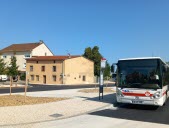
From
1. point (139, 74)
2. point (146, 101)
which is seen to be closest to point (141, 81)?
point (139, 74)

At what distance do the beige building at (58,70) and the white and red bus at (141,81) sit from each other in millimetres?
52717

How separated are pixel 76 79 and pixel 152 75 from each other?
58.2 m

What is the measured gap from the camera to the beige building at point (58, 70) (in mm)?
68312

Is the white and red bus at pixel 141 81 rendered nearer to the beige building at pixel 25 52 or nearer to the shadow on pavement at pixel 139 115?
the shadow on pavement at pixel 139 115

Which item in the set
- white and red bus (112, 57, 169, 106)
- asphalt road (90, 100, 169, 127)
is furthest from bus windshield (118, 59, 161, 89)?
asphalt road (90, 100, 169, 127)

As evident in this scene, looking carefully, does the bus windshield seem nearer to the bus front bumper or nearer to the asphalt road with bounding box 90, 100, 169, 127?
the bus front bumper

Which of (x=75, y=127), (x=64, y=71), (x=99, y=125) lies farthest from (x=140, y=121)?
(x=64, y=71)

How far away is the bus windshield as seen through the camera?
14.4 meters

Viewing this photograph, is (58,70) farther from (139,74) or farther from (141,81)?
(141,81)

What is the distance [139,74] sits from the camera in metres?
14.8

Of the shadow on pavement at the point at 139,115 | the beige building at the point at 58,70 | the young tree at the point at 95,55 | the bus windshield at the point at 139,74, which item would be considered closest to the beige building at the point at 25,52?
the beige building at the point at 58,70

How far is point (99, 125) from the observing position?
33.1 ft

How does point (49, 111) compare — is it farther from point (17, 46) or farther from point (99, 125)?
point (17, 46)

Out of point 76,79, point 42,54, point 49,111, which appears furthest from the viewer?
point 42,54
